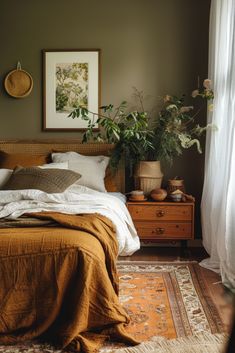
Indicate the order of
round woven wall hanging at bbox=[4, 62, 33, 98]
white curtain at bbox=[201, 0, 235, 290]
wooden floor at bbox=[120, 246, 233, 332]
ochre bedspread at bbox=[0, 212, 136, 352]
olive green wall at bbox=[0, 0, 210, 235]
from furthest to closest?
round woven wall hanging at bbox=[4, 62, 33, 98] < olive green wall at bbox=[0, 0, 210, 235] < wooden floor at bbox=[120, 246, 233, 332] < white curtain at bbox=[201, 0, 235, 290] < ochre bedspread at bbox=[0, 212, 136, 352]

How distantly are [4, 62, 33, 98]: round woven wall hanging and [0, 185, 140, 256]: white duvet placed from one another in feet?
4.94

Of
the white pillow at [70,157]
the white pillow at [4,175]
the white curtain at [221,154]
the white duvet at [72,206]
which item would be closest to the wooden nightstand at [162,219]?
the white curtain at [221,154]

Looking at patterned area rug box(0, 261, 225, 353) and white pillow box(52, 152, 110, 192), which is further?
white pillow box(52, 152, 110, 192)

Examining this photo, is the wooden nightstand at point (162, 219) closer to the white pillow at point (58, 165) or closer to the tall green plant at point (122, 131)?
the tall green plant at point (122, 131)

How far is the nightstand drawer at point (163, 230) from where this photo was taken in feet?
13.2

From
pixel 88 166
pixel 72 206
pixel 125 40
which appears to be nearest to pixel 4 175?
pixel 88 166

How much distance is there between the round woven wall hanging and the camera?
454 cm

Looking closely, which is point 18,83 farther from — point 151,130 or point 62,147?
point 151,130

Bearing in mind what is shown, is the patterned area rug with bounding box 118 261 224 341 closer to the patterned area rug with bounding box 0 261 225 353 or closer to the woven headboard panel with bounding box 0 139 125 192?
the patterned area rug with bounding box 0 261 225 353

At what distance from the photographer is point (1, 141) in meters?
4.61

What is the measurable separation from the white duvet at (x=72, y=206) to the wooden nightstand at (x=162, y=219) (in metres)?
0.44

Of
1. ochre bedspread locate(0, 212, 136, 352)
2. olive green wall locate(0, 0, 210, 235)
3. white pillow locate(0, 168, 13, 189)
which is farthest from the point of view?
olive green wall locate(0, 0, 210, 235)

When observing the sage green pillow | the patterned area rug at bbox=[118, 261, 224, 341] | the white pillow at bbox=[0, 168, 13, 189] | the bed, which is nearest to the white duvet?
the sage green pillow

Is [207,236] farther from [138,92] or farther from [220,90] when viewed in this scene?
[138,92]
